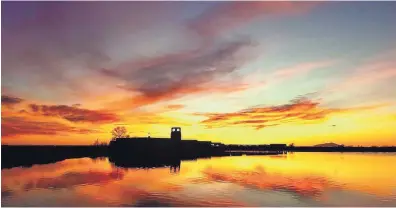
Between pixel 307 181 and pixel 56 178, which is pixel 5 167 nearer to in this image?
pixel 56 178

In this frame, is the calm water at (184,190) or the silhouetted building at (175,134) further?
the silhouetted building at (175,134)

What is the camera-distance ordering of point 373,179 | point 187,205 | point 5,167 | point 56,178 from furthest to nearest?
point 5,167 < point 373,179 < point 56,178 < point 187,205

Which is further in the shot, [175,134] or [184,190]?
[175,134]

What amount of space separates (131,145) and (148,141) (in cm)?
253

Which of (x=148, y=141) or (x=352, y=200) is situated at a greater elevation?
(x=148, y=141)

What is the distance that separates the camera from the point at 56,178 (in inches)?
952

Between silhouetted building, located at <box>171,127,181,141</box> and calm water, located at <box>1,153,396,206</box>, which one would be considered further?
silhouetted building, located at <box>171,127,181,141</box>

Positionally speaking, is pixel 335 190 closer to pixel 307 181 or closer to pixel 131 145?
pixel 307 181

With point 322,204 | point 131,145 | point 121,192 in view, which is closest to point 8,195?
point 121,192

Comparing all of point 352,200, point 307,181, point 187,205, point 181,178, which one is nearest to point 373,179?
point 307,181

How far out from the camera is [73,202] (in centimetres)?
1684

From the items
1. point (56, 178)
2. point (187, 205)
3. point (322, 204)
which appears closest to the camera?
point (187, 205)

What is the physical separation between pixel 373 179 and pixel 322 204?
1031cm

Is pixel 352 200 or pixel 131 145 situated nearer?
pixel 352 200
